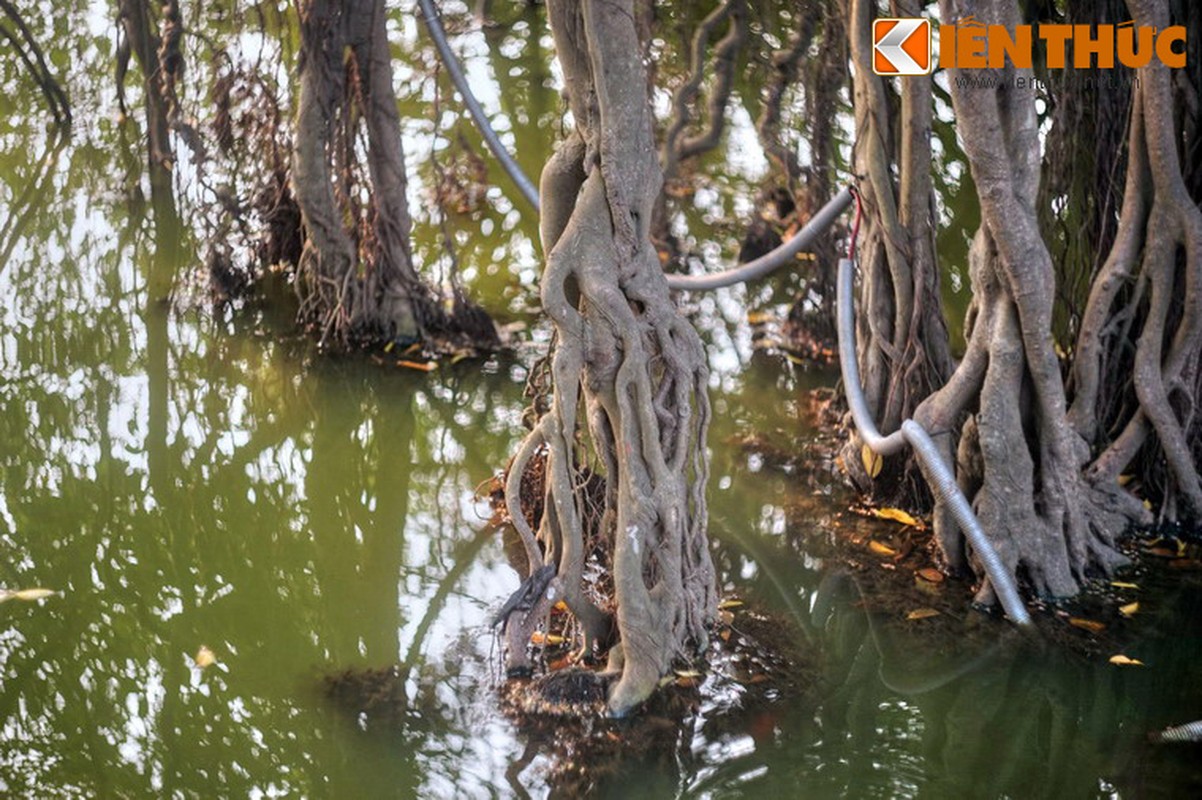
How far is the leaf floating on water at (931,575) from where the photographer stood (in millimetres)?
4188

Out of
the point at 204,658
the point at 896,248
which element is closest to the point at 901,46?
the point at 896,248

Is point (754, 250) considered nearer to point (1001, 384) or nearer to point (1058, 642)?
point (1001, 384)

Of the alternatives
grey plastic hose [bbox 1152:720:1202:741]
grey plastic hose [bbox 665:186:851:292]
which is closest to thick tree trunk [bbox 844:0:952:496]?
grey plastic hose [bbox 665:186:851:292]

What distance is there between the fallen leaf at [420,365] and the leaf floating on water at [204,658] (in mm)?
2127

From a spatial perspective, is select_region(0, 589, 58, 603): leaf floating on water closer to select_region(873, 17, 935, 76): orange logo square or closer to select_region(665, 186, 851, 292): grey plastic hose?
select_region(665, 186, 851, 292): grey plastic hose

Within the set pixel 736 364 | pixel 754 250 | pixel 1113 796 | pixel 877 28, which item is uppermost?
pixel 877 28

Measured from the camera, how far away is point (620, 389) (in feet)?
11.5

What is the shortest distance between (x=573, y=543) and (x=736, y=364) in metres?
2.39

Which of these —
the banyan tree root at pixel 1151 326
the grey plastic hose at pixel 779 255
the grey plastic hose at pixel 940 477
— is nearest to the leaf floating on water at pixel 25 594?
the grey plastic hose at pixel 779 255

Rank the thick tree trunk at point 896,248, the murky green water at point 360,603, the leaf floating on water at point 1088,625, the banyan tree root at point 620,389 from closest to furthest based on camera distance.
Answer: the murky green water at point 360,603
the banyan tree root at point 620,389
the leaf floating on water at point 1088,625
the thick tree trunk at point 896,248

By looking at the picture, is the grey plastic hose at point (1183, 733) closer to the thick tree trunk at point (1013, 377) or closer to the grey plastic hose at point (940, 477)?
the grey plastic hose at point (940, 477)

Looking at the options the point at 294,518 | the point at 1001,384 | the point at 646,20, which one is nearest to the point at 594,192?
the point at 1001,384

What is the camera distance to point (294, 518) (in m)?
4.59

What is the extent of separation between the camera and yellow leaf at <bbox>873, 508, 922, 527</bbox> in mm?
4535
